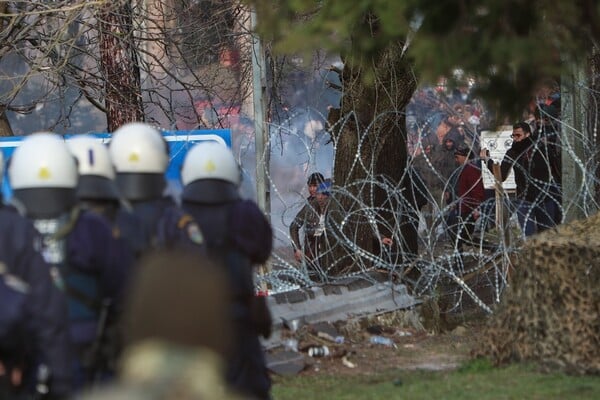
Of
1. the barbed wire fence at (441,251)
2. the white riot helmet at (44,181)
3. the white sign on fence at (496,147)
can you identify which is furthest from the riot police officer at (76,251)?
the white sign on fence at (496,147)

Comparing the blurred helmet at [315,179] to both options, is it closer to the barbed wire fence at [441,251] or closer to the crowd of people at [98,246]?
the barbed wire fence at [441,251]

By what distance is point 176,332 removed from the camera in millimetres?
3004

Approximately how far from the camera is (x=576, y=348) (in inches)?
373

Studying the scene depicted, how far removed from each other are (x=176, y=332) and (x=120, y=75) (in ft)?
41.1

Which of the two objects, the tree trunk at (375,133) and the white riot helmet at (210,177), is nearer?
the white riot helmet at (210,177)

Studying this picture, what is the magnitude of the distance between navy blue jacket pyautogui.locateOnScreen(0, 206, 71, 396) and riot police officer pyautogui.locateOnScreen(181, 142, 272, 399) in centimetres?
94

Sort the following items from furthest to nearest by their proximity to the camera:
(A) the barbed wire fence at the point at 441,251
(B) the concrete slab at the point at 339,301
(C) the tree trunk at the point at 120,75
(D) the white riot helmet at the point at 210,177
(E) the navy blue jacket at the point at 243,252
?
(C) the tree trunk at the point at 120,75 < (A) the barbed wire fence at the point at 441,251 < (B) the concrete slab at the point at 339,301 < (D) the white riot helmet at the point at 210,177 < (E) the navy blue jacket at the point at 243,252

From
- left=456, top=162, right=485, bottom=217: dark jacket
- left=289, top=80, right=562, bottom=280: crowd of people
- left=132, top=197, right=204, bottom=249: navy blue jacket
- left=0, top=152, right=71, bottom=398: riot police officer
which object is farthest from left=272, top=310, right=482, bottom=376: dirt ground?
left=0, top=152, right=71, bottom=398: riot police officer

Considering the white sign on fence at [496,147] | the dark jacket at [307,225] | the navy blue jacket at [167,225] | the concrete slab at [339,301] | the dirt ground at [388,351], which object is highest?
the white sign on fence at [496,147]

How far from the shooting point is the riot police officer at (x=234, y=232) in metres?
6.31

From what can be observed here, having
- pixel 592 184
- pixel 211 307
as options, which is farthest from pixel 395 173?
pixel 211 307

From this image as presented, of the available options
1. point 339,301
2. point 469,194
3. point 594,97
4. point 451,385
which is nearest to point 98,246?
point 451,385

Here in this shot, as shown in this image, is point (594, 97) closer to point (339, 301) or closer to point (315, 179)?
point (315, 179)

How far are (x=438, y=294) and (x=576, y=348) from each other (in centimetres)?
255
